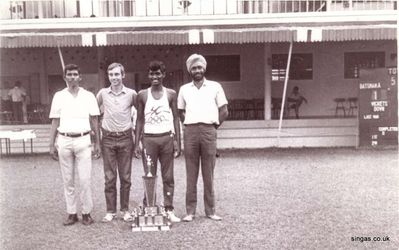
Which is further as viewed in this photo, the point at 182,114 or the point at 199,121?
the point at 182,114

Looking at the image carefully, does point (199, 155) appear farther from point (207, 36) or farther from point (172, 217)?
point (207, 36)

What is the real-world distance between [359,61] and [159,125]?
13.0m

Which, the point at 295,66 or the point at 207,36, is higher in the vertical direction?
the point at 207,36

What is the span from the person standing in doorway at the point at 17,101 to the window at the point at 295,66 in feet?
26.7

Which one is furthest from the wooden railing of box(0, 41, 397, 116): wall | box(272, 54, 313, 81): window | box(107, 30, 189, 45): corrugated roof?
box(107, 30, 189, 45): corrugated roof

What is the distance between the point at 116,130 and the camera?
249 inches

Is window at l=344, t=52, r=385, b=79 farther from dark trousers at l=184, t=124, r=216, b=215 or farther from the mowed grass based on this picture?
dark trousers at l=184, t=124, r=216, b=215

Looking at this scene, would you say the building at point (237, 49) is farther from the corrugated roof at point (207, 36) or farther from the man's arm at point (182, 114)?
the man's arm at point (182, 114)

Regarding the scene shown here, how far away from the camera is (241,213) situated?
22.7 feet

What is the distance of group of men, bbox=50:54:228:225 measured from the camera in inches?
245

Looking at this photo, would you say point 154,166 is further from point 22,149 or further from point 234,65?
point 234,65

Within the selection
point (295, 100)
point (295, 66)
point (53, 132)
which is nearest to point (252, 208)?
point (53, 132)

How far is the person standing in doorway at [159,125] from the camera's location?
6.26 m

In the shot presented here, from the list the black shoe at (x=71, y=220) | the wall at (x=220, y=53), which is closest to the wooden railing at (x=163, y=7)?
the wall at (x=220, y=53)
